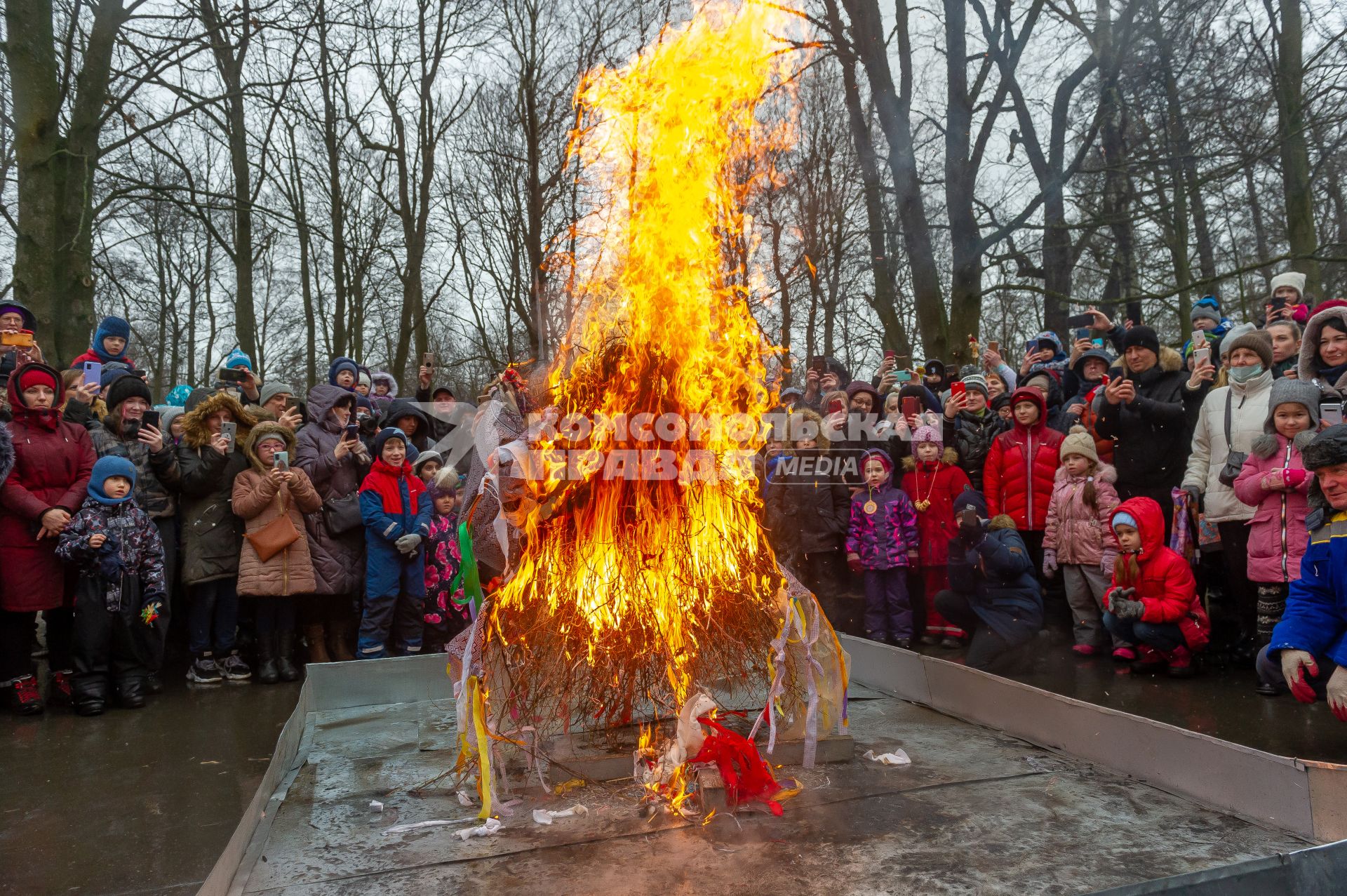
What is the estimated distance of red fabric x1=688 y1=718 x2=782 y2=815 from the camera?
13.7 feet

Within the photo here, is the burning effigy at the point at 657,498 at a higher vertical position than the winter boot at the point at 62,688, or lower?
higher

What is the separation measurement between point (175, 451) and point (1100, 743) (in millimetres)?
6675

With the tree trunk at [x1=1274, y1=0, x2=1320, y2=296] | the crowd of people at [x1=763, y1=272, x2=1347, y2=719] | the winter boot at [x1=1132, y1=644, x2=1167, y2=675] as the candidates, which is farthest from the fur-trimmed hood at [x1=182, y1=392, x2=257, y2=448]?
the tree trunk at [x1=1274, y1=0, x2=1320, y2=296]

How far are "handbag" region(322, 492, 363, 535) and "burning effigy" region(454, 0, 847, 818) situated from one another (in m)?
2.66

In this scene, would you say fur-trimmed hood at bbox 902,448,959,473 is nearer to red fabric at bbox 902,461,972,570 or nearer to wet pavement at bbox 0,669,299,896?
red fabric at bbox 902,461,972,570

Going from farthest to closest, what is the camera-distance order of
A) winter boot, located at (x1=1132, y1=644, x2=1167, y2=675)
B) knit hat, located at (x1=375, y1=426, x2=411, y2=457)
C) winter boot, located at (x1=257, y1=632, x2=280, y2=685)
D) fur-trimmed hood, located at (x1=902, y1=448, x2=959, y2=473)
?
fur-trimmed hood, located at (x1=902, y1=448, x2=959, y2=473), knit hat, located at (x1=375, y1=426, x2=411, y2=457), winter boot, located at (x1=257, y1=632, x2=280, y2=685), winter boot, located at (x1=1132, y1=644, x2=1167, y2=675)

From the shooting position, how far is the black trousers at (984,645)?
6.95 meters

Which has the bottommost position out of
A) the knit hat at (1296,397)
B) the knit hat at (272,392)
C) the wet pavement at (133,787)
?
the wet pavement at (133,787)

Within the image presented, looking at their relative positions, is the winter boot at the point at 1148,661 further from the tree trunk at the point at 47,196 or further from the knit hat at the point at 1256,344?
the tree trunk at the point at 47,196

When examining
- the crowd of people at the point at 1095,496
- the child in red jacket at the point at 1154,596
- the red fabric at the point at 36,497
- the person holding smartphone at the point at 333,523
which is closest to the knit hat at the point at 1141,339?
the crowd of people at the point at 1095,496

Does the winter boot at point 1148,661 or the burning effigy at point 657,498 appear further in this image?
the winter boot at point 1148,661

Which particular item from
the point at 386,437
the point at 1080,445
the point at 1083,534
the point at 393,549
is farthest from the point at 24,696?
the point at 1080,445

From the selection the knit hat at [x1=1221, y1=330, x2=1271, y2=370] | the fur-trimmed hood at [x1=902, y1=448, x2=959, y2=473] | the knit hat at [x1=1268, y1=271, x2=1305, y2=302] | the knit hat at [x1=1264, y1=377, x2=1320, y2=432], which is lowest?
the fur-trimmed hood at [x1=902, y1=448, x2=959, y2=473]

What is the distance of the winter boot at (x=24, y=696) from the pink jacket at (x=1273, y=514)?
8.20 metres
